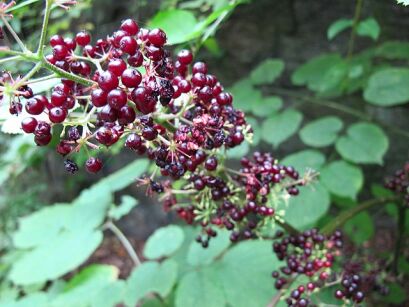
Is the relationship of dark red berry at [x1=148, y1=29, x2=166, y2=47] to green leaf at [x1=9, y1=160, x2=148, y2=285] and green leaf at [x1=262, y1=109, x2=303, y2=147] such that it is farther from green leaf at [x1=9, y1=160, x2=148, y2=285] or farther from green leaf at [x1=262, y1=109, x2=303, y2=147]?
green leaf at [x1=262, y1=109, x2=303, y2=147]

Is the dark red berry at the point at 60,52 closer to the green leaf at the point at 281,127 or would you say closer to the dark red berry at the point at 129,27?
the dark red berry at the point at 129,27

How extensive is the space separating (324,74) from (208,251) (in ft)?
4.28

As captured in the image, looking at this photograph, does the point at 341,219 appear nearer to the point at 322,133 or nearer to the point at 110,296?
the point at 322,133

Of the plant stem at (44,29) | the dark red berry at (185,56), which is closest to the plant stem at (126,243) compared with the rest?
the dark red berry at (185,56)

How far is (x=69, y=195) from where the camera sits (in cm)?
465

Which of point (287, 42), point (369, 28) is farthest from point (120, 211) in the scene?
point (287, 42)

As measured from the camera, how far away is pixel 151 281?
1.81m

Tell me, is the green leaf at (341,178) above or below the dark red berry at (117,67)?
below

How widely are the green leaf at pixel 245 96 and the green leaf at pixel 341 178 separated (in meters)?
0.67

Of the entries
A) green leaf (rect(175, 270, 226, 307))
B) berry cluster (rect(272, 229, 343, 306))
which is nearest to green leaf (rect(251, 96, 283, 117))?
green leaf (rect(175, 270, 226, 307))

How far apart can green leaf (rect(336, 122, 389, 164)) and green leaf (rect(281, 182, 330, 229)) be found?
0.23 meters

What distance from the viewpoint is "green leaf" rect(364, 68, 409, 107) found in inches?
80.4

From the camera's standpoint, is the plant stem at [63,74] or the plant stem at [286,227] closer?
the plant stem at [63,74]

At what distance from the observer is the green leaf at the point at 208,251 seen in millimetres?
1781
